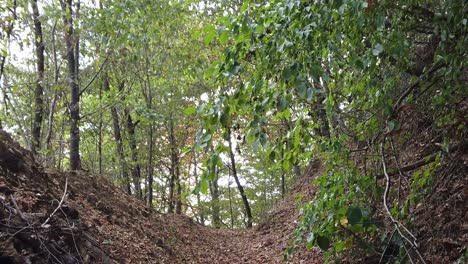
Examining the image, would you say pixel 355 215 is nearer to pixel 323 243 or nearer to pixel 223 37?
pixel 323 243

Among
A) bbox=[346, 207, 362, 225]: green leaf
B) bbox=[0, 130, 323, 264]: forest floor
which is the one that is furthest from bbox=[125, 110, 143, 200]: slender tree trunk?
bbox=[346, 207, 362, 225]: green leaf

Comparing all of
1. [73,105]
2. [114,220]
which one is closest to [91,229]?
[114,220]

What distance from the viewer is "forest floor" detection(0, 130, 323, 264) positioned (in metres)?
4.30

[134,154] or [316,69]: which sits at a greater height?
[134,154]

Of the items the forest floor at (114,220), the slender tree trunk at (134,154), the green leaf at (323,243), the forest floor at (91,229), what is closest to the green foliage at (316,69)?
the green leaf at (323,243)

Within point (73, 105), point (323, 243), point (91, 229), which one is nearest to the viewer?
point (323, 243)

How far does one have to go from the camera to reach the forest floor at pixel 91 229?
14.1 feet

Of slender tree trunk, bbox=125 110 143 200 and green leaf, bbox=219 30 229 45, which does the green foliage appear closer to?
green leaf, bbox=219 30 229 45

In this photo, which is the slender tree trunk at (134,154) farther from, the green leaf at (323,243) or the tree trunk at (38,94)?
the green leaf at (323,243)

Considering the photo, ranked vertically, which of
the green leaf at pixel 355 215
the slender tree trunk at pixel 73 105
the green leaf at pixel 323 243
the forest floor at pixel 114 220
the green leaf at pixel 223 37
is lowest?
the green leaf at pixel 323 243

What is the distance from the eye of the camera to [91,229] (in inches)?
250

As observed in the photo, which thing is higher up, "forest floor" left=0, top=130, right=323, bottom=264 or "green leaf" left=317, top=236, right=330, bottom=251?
"forest floor" left=0, top=130, right=323, bottom=264

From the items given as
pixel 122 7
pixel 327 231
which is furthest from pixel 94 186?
pixel 327 231

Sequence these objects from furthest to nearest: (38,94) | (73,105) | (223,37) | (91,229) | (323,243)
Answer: (73,105)
(38,94)
(91,229)
(323,243)
(223,37)
